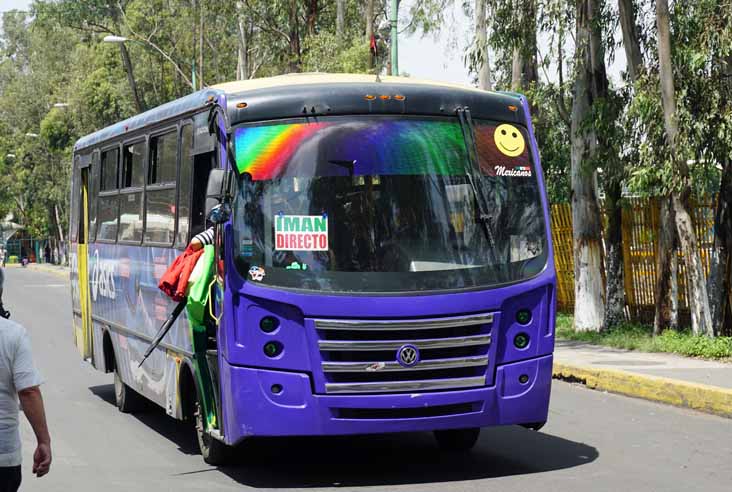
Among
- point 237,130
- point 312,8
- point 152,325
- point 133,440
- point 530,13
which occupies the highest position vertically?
point 312,8

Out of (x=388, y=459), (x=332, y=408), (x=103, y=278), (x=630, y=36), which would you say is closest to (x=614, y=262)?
(x=630, y=36)

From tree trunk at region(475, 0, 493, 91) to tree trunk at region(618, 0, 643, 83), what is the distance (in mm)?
3051

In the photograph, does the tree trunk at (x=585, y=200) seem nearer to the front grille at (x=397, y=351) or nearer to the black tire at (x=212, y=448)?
the black tire at (x=212, y=448)

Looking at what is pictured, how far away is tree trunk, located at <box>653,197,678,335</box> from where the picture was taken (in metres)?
19.0

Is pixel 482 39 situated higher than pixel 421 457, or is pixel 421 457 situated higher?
pixel 482 39

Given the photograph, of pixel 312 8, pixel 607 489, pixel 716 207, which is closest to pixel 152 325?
pixel 607 489

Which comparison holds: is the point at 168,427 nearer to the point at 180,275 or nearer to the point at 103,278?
the point at 103,278

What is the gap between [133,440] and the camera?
38.7 ft

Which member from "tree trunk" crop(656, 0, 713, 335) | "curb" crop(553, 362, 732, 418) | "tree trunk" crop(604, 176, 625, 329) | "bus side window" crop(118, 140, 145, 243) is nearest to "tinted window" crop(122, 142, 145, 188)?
"bus side window" crop(118, 140, 145, 243)

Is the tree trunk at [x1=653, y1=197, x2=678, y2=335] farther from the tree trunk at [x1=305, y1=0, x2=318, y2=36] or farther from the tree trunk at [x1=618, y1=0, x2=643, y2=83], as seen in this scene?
the tree trunk at [x1=305, y1=0, x2=318, y2=36]

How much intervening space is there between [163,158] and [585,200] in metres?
11.4

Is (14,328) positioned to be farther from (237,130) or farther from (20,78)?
(20,78)

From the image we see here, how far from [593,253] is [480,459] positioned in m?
11.8

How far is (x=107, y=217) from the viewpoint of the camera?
46.2 ft
